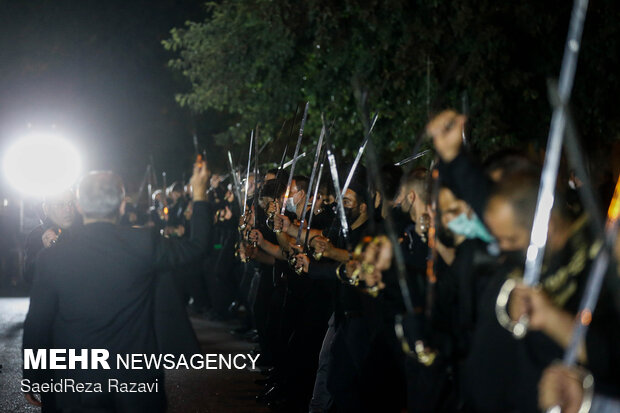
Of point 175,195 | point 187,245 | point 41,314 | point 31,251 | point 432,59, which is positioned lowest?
point 175,195

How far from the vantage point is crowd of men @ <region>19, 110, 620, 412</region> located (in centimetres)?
352

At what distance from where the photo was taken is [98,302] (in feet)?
16.6

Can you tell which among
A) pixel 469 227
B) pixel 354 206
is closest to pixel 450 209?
pixel 469 227

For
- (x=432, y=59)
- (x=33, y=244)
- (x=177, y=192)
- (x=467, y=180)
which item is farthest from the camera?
(x=177, y=192)

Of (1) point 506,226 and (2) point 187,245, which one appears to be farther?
(2) point 187,245

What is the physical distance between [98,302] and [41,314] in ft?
1.05

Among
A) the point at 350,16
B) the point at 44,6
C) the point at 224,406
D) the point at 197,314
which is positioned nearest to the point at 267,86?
the point at 350,16

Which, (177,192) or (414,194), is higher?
(414,194)

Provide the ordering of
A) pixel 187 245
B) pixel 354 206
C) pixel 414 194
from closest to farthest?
pixel 187 245, pixel 414 194, pixel 354 206

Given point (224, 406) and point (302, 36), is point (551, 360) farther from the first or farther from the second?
point (302, 36)

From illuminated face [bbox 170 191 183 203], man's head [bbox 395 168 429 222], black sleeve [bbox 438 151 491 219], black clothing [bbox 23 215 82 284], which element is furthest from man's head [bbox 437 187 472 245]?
illuminated face [bbox 170 191 183 203]

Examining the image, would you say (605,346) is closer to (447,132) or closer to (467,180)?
(467,180)

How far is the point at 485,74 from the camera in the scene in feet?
50.8

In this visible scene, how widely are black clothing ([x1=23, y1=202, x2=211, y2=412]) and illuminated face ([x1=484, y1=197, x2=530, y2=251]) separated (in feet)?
7.06
